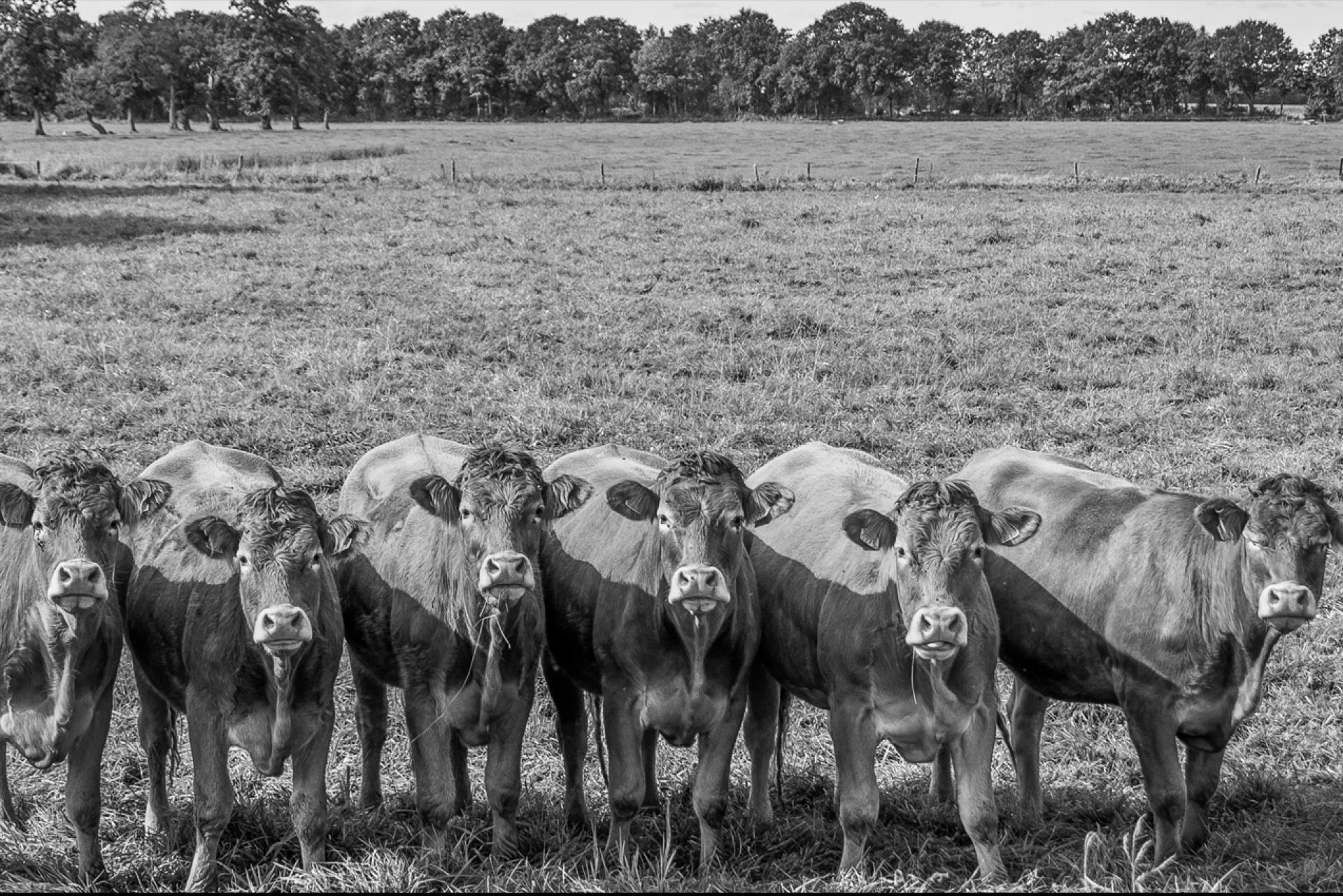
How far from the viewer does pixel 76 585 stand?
19.5 feet

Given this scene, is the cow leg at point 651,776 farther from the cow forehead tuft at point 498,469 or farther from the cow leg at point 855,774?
the cow forehead tuft at point 498,469

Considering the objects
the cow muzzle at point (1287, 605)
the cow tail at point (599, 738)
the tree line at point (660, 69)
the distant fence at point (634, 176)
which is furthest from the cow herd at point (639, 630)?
the tree line at point (660, 69)

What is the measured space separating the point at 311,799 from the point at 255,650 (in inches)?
31.5

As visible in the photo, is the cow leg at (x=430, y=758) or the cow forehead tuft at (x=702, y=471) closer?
the cow forehead tuft at (x=702, y=471)

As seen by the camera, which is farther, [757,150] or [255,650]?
[757,150]

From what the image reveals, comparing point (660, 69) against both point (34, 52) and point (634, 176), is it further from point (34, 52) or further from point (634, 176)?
point (634, 176)

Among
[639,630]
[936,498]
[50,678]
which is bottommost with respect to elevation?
[50,678]

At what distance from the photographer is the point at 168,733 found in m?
7.36

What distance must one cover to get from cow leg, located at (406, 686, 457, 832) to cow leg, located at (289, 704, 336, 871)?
1.58 ft

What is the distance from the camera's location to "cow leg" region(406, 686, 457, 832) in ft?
21.9

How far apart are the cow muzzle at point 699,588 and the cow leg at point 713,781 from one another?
3.19 feet

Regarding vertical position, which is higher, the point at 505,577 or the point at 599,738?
the point at 505,577

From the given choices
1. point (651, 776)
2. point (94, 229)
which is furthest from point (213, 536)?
point (94, 229)

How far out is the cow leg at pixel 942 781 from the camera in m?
7.43
